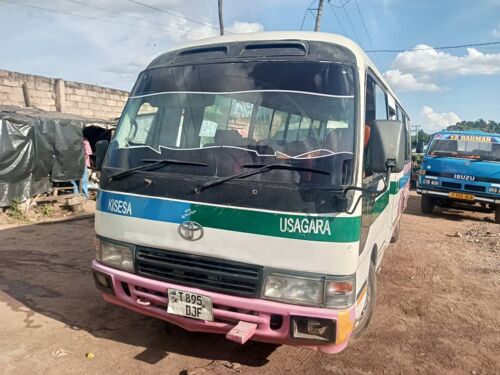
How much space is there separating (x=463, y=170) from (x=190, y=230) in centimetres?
978

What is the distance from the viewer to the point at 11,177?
9.07m

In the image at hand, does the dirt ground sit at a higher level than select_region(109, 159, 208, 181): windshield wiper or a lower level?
lower

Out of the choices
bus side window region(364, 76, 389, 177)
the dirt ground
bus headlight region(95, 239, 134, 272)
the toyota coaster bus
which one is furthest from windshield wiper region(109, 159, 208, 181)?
the dirt ground

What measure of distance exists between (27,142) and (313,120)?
841 cm

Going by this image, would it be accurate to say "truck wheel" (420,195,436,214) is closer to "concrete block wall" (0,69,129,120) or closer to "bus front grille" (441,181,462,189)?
"bus front grille" (441,181,462,189)

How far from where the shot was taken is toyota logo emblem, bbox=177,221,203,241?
2.93 meters

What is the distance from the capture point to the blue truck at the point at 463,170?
10.6 meters

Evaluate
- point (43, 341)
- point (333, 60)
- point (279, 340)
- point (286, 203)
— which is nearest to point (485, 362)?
point (279, 340)

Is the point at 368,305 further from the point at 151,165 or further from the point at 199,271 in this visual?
the point at 151,165

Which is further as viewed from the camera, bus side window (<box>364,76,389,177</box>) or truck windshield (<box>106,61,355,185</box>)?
bus side window (<box>364,76,389,177</box>)

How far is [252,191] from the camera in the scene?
111 inches

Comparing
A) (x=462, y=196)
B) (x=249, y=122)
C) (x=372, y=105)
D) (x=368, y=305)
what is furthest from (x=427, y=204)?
(x=249, y=122)

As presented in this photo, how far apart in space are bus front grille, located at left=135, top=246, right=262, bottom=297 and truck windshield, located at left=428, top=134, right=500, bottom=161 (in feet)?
32.3

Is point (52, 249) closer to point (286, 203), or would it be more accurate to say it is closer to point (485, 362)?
point (286, 203)
